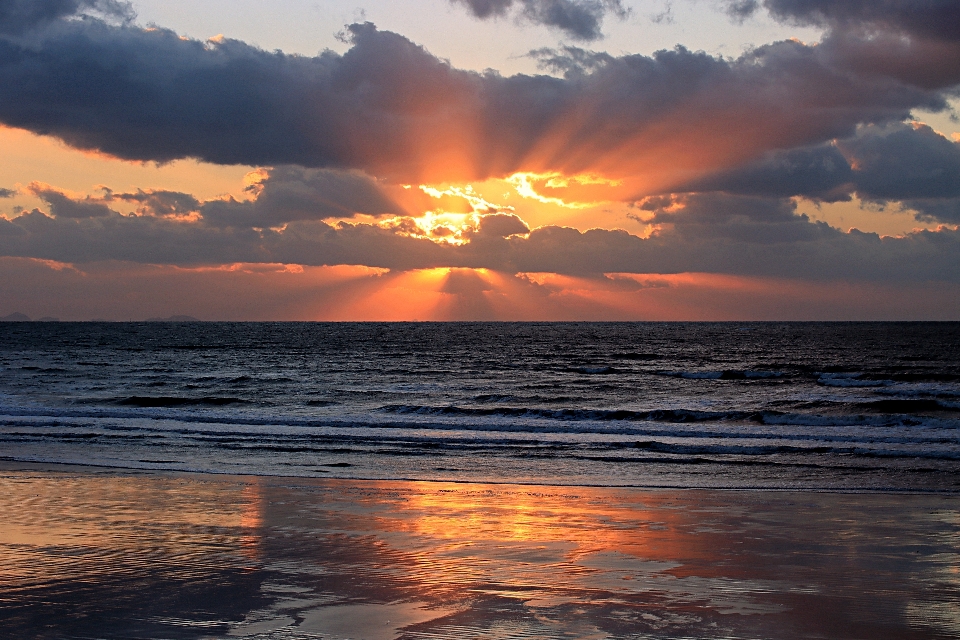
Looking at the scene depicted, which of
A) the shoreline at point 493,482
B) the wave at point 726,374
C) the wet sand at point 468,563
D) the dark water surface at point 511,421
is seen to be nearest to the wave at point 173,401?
the dark water surface at point 511,421

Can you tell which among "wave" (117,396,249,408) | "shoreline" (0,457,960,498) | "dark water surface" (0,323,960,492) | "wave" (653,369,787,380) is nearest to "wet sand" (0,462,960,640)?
"shoreline" (0,457,960,498)

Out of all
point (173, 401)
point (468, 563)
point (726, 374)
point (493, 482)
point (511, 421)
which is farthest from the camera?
point (726, 374)

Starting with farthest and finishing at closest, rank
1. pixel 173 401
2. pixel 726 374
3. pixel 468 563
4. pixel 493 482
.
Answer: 1. pixel 726 374
2. pixel 173 401
3. pixel 493 482
4. pixel 468 563

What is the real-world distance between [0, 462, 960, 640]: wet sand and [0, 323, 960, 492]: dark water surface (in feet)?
12.5

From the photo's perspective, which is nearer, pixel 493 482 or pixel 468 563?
pixel 468 563

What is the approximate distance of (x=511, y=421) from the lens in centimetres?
3198

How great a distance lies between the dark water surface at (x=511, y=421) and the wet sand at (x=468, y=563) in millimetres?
3813

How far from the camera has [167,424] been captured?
98.0 feet

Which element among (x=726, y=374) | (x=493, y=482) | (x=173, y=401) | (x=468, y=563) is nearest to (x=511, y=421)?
(x=493, y=482)

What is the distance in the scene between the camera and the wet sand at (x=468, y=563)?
7.90 metres

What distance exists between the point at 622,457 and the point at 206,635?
51.5 ft

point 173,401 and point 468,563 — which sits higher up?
point 468,563

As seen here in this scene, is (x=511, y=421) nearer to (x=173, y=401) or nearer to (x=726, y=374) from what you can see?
(x=173, y=401)

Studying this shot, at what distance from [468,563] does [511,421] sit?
2184 cm
